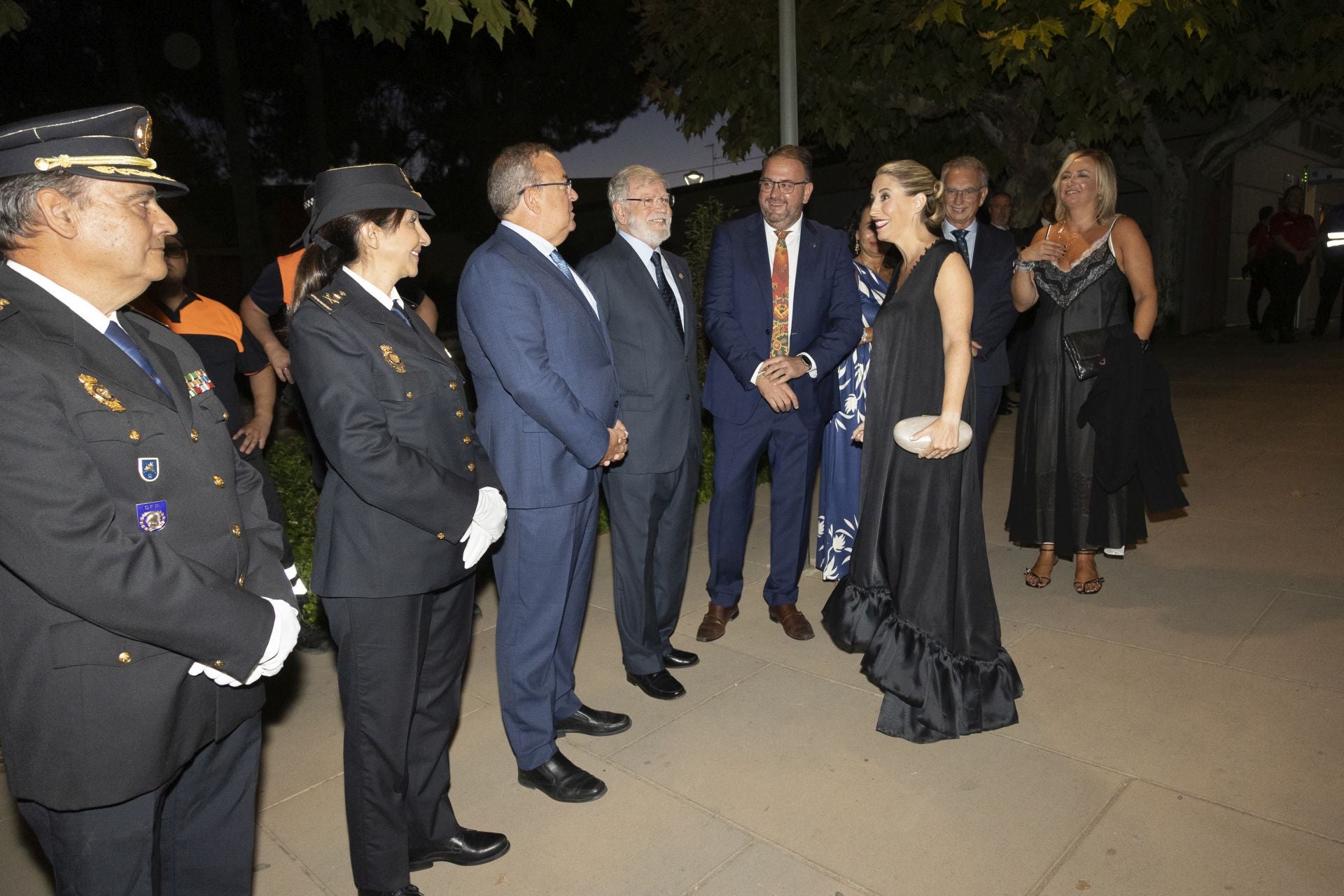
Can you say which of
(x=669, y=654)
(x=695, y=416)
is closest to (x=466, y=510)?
(x=695, y=416)

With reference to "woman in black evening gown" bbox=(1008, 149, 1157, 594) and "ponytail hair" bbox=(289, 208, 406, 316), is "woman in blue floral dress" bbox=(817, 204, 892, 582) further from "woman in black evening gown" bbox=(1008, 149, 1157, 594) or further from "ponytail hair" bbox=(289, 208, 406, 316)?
"ponytail hair" bbox=(289, 208, 406, 316)

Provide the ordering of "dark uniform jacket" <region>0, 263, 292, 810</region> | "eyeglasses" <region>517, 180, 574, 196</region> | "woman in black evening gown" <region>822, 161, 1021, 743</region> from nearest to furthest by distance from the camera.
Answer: "dark uniform jacket" <region>0, 263, 292, 810</region>, "eyeglasses" <region>517, 180, 574, 196</region>, "woman in black evening gown" <region>822, 161, 1021, 743</region>

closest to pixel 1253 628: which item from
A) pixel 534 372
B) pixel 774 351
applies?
pixel 774 351

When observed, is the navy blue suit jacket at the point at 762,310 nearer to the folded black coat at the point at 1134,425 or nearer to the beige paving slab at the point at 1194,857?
the folded black coat at the point at 1134,425

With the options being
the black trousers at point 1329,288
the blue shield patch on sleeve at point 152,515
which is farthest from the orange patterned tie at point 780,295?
the black trousers at point 1329,288

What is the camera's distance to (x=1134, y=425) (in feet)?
15.2

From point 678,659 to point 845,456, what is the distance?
5.46 ft

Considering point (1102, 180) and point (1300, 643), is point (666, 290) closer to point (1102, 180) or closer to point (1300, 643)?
point (1102, 180)

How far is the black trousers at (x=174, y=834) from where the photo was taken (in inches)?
70.4

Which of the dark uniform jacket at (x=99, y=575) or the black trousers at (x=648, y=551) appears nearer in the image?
the dark uniform jacket at (x=99, y=575)

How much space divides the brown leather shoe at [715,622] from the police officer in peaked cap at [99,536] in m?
2.78

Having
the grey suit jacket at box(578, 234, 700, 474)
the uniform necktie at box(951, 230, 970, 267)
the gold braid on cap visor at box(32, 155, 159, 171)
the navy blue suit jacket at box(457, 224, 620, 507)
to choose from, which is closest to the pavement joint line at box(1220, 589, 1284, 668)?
the uniform necktie at box(951, 230, 970, 267)

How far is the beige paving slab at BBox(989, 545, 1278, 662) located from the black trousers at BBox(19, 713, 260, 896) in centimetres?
Answer: 369

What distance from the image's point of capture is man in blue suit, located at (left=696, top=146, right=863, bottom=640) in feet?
14.6
